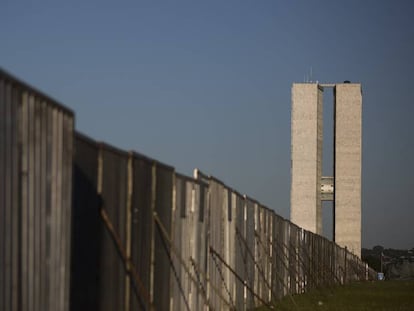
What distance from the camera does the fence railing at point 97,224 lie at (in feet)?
31.2

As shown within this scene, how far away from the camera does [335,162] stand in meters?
82.9

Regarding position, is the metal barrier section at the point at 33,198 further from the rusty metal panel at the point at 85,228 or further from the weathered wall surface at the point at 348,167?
the weathered wall surface at the point at 348,167

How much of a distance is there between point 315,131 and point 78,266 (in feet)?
235

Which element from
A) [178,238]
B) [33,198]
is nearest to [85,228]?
[33,198]

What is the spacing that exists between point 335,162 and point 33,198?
73978 mm

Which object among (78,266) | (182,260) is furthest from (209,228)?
(78,266)

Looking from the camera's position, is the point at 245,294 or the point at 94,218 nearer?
the point at 94,218

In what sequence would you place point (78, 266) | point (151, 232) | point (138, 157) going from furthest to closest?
1. point (151, 232)
2. point (138, 157)
3. point (78, 266)

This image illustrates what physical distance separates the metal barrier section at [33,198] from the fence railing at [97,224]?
10 millimetres

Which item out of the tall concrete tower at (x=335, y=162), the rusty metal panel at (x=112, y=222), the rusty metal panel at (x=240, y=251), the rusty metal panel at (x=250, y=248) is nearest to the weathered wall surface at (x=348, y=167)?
the tall concrete tower at (x=335, y=162)

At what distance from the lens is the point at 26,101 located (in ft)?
31.8

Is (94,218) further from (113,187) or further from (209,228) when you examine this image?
(209,228)

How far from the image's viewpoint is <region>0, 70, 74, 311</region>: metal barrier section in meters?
→ 9.19

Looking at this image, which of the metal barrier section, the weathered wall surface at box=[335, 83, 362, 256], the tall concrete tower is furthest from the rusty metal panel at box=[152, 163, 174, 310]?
the weathered wall surface at box=[335, 83, 362, 256]
